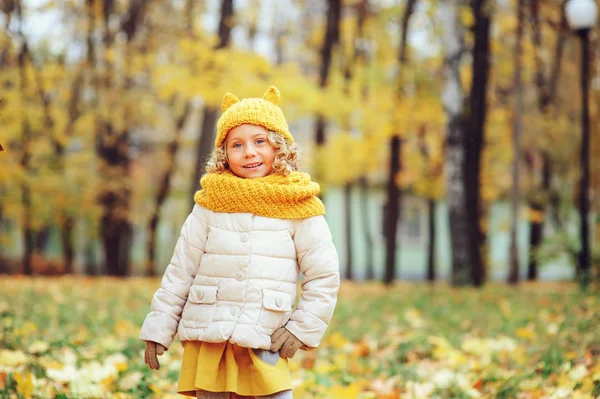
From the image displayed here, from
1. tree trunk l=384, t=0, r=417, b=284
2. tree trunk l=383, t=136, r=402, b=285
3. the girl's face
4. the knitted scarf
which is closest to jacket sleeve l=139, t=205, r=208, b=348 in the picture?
the knitted scarf

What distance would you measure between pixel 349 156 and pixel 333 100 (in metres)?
3.31

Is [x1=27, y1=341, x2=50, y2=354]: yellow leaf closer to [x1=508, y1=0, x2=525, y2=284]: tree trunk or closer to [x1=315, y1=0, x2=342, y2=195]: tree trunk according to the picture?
[x1=315, y1=0, x2=342, y2=195]: tree trunk

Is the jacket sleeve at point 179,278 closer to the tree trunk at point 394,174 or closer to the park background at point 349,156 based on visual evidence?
the park background at point 349,156

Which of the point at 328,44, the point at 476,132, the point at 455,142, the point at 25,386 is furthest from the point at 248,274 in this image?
the point at 328,44

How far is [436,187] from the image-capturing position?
17.1 metres

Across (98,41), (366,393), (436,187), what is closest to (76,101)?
(98,41)

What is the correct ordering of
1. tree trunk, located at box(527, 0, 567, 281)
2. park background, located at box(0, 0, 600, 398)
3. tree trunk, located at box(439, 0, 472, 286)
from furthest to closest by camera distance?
1. tree trunk, located at box(527, 0, 567, 281)
2. tree trunk, located at box(439, 0, 472, 286)
3. park background, located at box(0, 0, 600, 398)

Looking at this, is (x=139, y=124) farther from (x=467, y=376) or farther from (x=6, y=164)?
(x=467, y=376)

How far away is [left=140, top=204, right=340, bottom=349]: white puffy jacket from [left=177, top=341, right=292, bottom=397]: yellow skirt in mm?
86

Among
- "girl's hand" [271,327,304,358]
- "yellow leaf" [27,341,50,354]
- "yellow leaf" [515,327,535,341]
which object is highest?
"girl's hand" [271,327,304,358]

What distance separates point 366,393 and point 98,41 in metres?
13.1

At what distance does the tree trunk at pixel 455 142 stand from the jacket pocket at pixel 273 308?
8.86m

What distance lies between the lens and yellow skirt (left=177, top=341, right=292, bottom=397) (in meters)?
2.57

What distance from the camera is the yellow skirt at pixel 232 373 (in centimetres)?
→ 257
